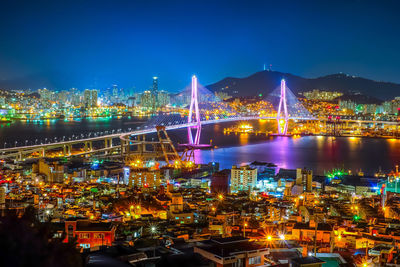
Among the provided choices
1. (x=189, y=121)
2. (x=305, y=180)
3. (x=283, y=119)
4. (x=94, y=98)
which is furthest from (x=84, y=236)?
(x=94, y=98)

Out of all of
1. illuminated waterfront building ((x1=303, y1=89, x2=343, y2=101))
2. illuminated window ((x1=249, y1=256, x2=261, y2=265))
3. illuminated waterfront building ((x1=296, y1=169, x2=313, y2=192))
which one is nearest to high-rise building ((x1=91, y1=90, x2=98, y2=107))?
illuminated waterfront building ((x1=303, y1=89, x2=343, y2=101))

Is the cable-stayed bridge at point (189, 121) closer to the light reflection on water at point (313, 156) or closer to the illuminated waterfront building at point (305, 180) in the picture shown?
the light reflection on water at point (313, 156)

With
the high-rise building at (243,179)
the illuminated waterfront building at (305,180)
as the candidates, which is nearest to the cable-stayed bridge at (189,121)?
the high-rise building at (243,179)

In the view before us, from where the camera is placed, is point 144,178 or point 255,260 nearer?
point 255,260

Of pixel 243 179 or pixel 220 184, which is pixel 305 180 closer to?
pixel 243 179

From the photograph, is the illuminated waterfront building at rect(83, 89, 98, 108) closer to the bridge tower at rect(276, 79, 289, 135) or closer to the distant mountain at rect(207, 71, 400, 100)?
the distant mountain at rect(207, 71, 400, 100)

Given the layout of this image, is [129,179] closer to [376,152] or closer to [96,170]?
[96,170]

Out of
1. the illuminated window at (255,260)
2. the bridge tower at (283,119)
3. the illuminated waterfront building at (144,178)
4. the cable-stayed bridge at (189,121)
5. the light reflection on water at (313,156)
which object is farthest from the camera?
the bridge tower at (283,119)

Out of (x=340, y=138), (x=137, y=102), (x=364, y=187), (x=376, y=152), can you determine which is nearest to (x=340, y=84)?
(x=137, y=102)
